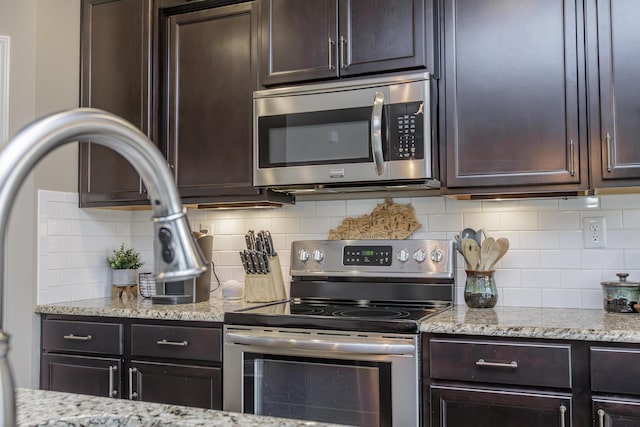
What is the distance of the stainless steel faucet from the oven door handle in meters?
1.62

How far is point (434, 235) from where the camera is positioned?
2715 millimetres

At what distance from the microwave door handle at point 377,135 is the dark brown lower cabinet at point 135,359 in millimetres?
892

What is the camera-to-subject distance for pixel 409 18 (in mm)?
2404

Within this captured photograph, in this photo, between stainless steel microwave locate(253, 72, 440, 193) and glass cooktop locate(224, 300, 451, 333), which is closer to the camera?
glass cooktop locate(224, 300, 451, 333)

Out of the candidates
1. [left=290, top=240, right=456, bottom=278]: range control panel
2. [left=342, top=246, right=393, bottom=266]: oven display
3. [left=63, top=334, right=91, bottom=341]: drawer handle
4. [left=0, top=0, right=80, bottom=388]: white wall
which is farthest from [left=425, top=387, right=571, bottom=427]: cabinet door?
[left=0, top=0, right=80, bottom=388]: white wall

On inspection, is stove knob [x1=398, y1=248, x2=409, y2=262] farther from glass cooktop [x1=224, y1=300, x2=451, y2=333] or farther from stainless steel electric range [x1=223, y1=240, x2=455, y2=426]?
glass cooktop [x1=224, y1=300, x2=451, y2=333]

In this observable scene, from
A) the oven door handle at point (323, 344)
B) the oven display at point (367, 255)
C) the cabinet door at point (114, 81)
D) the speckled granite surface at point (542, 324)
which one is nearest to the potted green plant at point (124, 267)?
Answer: the cabinet door at point (114, 81)

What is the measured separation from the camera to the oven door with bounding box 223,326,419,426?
207 cm

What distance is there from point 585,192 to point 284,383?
132 centimetres

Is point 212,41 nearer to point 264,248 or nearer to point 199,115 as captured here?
point 199,115

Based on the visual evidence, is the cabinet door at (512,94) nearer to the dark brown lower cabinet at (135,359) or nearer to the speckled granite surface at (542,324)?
the speckled granite surface at (542,324)

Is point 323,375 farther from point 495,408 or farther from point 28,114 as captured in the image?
point 28,114

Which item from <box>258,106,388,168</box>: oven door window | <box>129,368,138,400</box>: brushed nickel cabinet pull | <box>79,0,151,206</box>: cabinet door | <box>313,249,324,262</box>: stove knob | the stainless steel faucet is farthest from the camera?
<box>79,0,151,206</box>: cabinet door

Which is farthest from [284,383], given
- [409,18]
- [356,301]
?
[409,18]
